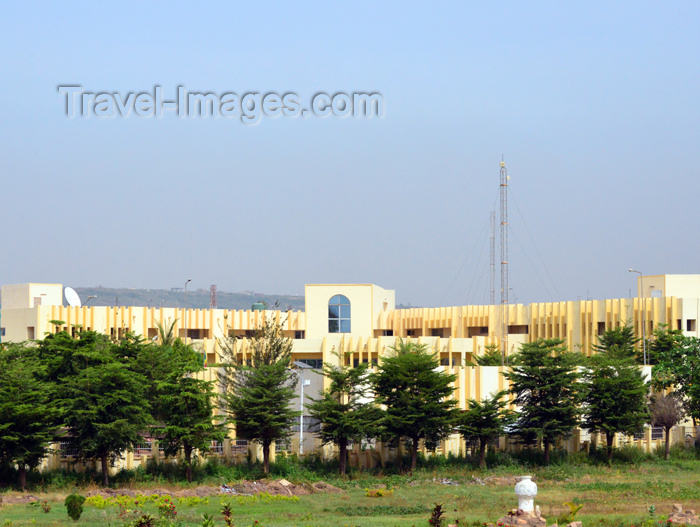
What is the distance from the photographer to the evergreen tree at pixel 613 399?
1969 inches

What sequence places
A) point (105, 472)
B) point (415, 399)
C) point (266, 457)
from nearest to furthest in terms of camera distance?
point (105, 472), point (266, 457), point (415, 399)

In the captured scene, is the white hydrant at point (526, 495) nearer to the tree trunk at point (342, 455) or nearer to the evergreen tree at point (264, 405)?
the tree trunk at point (342, 455)

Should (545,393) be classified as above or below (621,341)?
below

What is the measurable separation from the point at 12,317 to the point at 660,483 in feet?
199

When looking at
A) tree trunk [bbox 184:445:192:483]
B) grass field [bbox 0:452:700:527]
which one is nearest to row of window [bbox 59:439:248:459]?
tree trunk [bbox 184:445:192:483]

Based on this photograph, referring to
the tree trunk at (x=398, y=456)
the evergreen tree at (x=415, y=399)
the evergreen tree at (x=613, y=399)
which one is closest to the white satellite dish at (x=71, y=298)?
the tree trunk at (x=398, y=456)

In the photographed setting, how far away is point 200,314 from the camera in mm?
96625

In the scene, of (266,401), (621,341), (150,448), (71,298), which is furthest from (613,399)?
(71,298)

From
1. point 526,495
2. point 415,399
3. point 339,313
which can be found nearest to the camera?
point 526,495

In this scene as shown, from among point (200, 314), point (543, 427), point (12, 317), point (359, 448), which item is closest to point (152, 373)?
point (359, 448)

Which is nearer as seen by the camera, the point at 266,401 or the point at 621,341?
the point at 266,401

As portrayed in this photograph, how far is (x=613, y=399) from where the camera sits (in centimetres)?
5056

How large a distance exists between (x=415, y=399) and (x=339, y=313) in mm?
40547

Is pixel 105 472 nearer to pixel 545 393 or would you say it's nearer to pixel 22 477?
pixel 22 477
